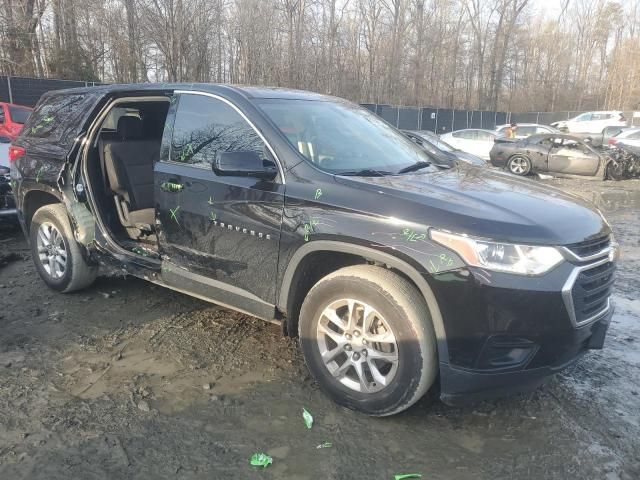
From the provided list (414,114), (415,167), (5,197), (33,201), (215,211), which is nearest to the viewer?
(215,211)

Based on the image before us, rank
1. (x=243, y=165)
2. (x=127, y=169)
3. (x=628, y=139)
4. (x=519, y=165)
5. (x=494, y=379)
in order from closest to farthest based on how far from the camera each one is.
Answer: (x=494, y=379) < (x=243, y=165) < (x=127, y=169) < (x=519, y=165) < (x=628, y=139)

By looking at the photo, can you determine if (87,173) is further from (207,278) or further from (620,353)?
(620,353)

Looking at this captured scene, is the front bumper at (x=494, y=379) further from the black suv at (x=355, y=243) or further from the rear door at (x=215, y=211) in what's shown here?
the rear door at (x=215, y=211)

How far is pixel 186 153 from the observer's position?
3824mm

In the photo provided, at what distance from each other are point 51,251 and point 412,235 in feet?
12.2

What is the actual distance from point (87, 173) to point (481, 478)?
12.4ft

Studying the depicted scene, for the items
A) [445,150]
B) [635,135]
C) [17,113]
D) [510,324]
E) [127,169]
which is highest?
[17,113]

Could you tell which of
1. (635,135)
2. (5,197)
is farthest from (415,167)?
(635,135)

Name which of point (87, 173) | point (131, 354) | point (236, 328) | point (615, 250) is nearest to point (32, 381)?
point (131, 354)

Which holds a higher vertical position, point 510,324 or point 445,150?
point 445,150

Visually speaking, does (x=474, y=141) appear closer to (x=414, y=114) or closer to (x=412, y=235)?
(x=414, y=114)

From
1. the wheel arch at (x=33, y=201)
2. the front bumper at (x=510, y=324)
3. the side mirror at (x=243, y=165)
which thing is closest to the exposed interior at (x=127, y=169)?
the wheel arch at (x=33, y=201)

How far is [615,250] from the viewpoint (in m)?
3.22

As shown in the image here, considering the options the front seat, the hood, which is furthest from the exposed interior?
the hood
